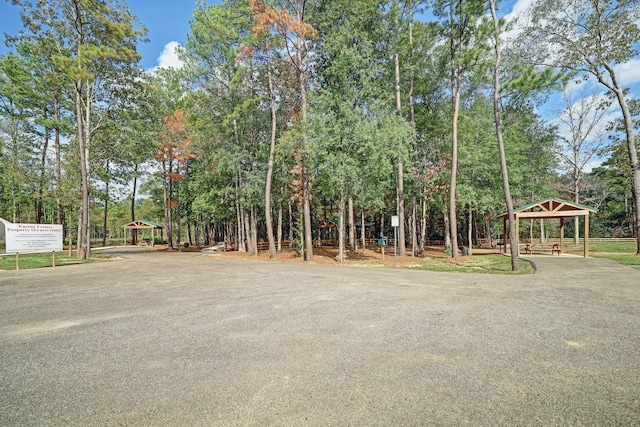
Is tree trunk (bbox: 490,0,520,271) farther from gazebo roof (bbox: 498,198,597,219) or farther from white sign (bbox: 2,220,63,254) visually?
white sign (bbox: 2,220,63,254)

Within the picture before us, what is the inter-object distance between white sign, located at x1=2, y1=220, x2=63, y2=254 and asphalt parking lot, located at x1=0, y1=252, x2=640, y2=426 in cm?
795

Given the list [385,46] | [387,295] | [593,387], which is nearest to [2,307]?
[387,295]

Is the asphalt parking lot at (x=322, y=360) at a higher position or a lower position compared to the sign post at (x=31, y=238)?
lower

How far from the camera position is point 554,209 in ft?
56.2

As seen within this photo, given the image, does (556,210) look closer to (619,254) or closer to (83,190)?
(619,254)

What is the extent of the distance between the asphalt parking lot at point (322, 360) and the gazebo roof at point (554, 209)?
12.2 m

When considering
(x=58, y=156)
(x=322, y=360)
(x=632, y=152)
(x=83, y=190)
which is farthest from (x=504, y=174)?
(x=58, y=156)

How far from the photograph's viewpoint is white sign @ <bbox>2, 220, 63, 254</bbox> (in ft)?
39.9

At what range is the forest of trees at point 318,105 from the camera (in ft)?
50.6

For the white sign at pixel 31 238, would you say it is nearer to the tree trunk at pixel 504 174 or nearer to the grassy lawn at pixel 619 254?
the tree trunk at pixel 504 174

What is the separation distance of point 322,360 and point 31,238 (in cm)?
1565

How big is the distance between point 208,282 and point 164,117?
2224 centimetres

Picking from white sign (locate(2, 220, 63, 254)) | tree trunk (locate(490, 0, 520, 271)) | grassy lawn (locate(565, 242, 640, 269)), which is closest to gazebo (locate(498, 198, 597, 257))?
grassy lawn (locate(565, 242, 640, 269))

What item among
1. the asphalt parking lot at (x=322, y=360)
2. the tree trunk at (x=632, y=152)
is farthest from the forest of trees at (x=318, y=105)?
the asphalt parking lot at (x=322, y=360)
